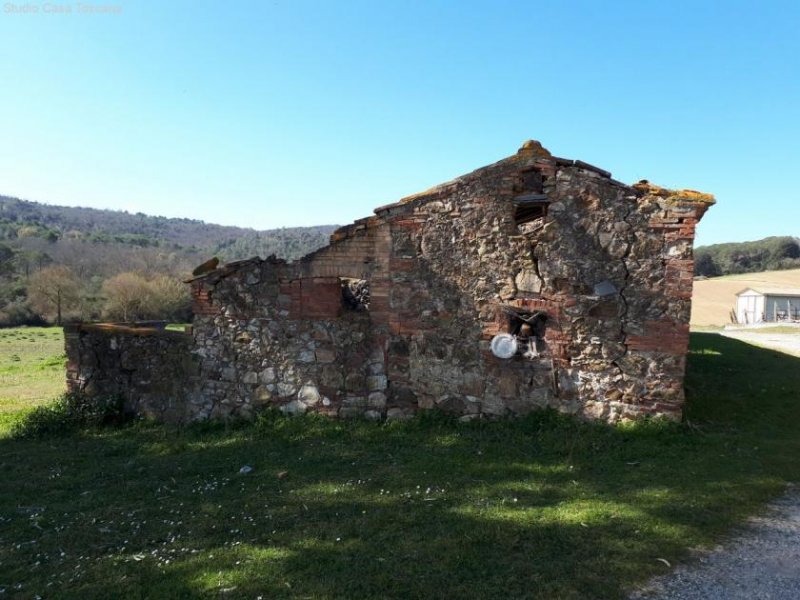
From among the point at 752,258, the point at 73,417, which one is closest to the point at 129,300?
the point at 73,417

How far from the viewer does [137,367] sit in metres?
8.76

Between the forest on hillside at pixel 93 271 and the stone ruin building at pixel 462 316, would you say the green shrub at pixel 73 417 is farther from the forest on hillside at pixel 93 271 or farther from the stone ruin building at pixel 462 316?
the forest on hillside at pixel 93 271

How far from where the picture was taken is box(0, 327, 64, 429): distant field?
11.9 meters

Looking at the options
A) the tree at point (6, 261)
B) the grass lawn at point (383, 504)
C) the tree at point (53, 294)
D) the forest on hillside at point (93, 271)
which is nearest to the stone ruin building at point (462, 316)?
the grass lawn at point (383, 504)

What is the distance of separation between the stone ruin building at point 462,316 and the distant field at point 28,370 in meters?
4.59

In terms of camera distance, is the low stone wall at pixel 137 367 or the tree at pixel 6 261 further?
the tree at pixel 6 261

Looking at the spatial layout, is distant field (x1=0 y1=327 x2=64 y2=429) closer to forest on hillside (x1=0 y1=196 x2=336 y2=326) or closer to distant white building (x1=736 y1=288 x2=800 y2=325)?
forest on hillside (x1=0 y1=196 x2=336 y2=326)

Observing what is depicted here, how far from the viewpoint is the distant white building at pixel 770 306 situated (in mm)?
34281

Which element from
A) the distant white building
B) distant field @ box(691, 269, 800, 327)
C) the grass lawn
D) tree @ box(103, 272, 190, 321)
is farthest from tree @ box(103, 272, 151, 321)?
the distant white building

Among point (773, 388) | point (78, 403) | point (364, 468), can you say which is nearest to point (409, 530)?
point (364, 468)

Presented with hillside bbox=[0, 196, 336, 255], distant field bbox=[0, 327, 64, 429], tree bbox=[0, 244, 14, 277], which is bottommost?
distant field bbox=[0, 327, 64, 429]

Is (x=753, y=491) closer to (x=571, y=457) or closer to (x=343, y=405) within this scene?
(x=571, y=457)

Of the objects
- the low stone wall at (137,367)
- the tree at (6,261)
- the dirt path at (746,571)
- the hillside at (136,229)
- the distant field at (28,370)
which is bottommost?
the distant field at (28,370)

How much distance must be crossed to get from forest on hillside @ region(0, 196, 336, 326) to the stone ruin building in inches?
48.4
